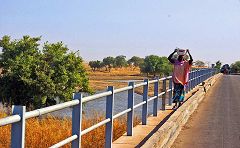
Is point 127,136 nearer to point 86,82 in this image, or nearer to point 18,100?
point 18,100

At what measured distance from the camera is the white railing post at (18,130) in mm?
3686

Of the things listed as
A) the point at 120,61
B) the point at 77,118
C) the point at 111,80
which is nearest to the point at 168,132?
the point at 77,118

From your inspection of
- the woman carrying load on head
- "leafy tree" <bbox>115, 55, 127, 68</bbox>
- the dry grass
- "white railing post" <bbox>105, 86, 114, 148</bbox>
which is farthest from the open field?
"leafy tree" <bbox>115, 55, 127, 68</bbox>

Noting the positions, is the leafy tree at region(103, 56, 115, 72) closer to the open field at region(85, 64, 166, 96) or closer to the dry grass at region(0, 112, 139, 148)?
the open field at region(85, 64, 166, 96)

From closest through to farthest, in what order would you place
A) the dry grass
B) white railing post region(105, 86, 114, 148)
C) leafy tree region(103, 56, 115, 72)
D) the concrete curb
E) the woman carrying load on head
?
white railing post region(105, 86, 114, 148) < the concrete curb < the dry grass < the woman carrying load on head < leafy tree region(103, 56, 115, 72)

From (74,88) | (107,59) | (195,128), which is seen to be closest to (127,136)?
(195,128)

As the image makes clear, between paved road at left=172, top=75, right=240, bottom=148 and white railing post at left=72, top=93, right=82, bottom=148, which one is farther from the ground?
white railing post at left=72, top=93, right=82, bottom=148

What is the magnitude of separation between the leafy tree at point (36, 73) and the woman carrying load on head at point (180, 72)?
22147 millimetres

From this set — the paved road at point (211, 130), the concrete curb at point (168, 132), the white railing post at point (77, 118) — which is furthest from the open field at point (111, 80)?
the white railing post at point (77, 118)

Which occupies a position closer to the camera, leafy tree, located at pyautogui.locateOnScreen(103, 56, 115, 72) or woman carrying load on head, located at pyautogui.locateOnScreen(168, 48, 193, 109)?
woman carrying load on head, located at pyautogui.locateOnScreen(168, 48, 193, 109)

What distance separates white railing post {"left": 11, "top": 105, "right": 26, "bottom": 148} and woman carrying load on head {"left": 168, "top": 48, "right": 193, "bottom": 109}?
998cm

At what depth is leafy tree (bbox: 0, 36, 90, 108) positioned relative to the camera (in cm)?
3619

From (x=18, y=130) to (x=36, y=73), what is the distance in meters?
33.2

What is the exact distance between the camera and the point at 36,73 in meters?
36.4
